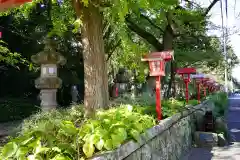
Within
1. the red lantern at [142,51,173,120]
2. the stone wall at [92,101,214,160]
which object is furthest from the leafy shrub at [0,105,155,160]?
the red lantern at [142,51,173,120]

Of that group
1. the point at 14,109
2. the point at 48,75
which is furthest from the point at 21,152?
the point at 14,109

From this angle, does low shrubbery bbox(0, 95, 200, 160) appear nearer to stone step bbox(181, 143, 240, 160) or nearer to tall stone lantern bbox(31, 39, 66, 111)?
stone step bbox(181, 143, 240, 160)

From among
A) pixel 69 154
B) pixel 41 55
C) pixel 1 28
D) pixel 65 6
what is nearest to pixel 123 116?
pixel 69 154

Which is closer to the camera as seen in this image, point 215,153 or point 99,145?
point 99,145

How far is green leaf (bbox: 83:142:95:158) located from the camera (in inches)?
144

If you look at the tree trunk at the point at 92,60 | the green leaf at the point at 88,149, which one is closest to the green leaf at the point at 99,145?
the green leaf at the point at 88,149

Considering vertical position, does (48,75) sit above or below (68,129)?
above

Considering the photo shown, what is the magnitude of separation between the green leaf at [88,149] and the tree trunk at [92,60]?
4.23 meters

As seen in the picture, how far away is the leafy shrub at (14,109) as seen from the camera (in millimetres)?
15648

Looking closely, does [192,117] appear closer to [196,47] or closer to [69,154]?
[69,154]

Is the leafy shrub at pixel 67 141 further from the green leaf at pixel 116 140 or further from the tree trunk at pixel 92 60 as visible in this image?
the tree trunk at pixel 92 60

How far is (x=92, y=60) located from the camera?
800 cm

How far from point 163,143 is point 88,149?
3.18 meters

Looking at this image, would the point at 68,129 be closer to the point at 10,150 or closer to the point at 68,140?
the point at 68,140
